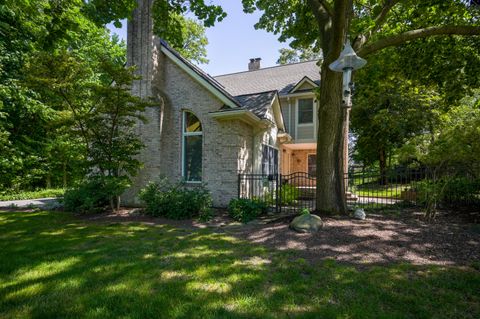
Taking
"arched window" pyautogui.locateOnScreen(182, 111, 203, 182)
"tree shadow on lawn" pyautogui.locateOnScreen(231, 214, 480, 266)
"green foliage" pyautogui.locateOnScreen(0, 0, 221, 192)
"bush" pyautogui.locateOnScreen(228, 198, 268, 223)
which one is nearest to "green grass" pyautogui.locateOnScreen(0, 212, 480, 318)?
"tree shadow on lawn" pyautogui.locateOnScreen(231, 214, 480, 266)

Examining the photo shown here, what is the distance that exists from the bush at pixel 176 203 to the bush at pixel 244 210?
79 centimetres

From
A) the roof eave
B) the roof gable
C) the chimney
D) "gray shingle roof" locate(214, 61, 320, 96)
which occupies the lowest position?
the roof eave

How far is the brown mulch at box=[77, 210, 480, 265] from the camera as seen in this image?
4.54 metres

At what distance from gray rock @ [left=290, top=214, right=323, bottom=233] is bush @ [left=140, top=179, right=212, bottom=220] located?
2921 mm

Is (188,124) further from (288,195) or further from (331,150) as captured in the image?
(331,150)

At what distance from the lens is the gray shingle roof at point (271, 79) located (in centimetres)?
1714

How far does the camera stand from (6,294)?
318 cm

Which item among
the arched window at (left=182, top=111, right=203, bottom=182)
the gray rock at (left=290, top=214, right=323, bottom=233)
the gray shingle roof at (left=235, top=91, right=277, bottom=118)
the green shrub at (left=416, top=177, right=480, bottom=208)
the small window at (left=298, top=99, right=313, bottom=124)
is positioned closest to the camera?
the gray rock at (left=290, top=214, right=323, bottom=233)

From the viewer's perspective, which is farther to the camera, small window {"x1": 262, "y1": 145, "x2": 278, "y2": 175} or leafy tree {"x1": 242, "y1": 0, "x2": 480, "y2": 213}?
small window {"x1": 262, "y1": 145, "x2": 278, "y2": 175}

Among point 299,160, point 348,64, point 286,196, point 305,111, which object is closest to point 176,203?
point 286,196

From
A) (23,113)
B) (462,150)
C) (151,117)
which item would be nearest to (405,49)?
(462,150)

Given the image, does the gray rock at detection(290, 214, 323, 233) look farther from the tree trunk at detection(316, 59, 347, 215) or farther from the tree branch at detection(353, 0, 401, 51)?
the tree branch at detection(353, 0, 401, 51)

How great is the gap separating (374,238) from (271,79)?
14879 millimetres

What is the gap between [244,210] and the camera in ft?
26.6
